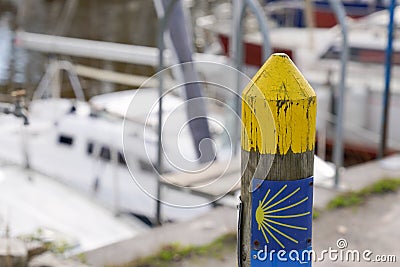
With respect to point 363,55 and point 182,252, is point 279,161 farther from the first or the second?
point 363,55

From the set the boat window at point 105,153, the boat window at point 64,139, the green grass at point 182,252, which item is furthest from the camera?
the boat window at point 64,139

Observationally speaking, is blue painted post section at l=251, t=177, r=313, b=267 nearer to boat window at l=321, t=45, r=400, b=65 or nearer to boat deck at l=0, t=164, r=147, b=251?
boat deck at l=0, t=164, r=147, b=251

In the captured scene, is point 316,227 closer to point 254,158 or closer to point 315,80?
point 254,158

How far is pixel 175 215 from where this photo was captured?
7.68 metres

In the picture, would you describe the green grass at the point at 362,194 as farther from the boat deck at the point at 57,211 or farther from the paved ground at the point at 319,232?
the boat deck at the point at 57,211

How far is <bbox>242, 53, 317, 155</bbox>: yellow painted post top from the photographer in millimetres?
2420

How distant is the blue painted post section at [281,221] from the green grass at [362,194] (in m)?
3.05

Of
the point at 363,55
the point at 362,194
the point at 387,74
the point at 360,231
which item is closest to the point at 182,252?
the point at 360,231

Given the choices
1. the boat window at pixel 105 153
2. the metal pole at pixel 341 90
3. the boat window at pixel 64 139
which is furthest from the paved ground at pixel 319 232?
the boat window at pixel 64 139

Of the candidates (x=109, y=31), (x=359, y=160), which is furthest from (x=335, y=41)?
(x=109, y=31)

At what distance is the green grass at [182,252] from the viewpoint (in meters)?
4.43

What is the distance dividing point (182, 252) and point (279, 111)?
240cm

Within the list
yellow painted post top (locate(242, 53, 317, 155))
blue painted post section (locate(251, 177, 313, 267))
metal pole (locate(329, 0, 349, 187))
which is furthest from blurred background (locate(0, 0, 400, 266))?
blue painted post section (locate(251, 177, 313, 267))

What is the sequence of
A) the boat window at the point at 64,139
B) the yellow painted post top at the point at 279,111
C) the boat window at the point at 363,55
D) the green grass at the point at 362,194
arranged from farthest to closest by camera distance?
the boat window at the point at 363,55
the boat window at the point at 64,139
the green grass at the point at 362,194
the yellow painted post top at the point at 279,111
